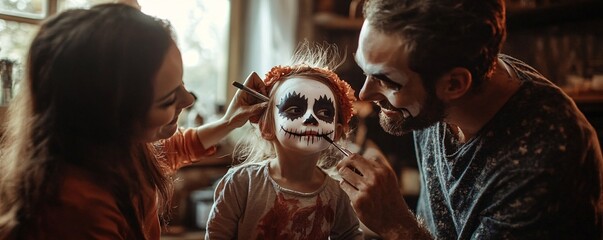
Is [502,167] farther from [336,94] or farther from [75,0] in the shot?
[75,0]

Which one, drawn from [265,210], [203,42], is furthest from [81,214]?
[203,42]

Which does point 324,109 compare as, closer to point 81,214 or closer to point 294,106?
point 294,106

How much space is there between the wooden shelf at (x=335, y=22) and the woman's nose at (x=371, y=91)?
1.51 metres

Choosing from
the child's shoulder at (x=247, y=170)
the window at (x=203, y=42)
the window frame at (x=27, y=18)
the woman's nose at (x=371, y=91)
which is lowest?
the window at (x=203, y=42)

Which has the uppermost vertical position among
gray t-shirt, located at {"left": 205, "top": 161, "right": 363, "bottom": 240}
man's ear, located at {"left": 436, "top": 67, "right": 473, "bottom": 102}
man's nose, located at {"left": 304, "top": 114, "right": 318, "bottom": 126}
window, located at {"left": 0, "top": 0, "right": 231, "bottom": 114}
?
man's ear, located at {"left": 436, "top": 67, "right": 473, "bottom": 102}

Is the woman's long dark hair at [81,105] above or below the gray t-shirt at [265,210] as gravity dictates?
above

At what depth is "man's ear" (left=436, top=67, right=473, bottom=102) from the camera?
117 centimetres

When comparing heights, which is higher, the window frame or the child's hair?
the child's hair

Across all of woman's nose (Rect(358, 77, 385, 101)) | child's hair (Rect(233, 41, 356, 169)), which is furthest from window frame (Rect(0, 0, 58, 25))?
woman's nose (Rect(358, 77, 385, 101))

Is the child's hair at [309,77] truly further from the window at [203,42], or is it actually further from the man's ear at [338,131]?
the window at [203,42]

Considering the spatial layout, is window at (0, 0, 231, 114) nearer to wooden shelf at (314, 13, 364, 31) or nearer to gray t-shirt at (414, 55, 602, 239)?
wooden shelf at (314, 13, 364, 31)

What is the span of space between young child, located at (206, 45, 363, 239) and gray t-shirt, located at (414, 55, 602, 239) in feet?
0.92

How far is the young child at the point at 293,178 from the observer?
123 cm

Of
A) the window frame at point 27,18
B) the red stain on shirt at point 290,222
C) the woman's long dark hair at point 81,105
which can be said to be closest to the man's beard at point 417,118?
the red stain on shirt at point 290,222
